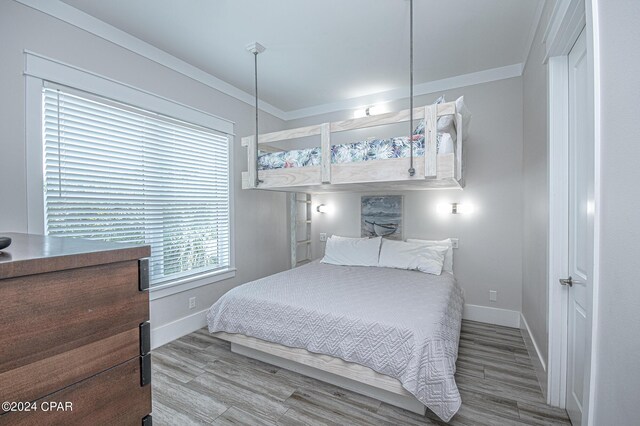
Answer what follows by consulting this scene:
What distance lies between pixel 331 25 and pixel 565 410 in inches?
128

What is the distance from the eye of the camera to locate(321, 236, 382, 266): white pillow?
11.5ft

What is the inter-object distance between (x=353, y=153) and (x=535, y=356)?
7.21 ft

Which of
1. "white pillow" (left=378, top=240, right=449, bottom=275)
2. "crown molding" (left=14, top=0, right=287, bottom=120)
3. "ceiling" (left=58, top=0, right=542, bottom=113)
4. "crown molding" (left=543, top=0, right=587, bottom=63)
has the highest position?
"ceiling" (left=58, top=0, right=542, bottom=113)

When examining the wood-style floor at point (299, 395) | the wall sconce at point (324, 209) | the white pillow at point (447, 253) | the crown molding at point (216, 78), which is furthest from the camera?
the wall sconce at point (324, 209)

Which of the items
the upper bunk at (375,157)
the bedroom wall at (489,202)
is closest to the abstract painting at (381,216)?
the bedroom wall at (489,202)

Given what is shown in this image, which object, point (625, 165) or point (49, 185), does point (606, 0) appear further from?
point (49, 185)

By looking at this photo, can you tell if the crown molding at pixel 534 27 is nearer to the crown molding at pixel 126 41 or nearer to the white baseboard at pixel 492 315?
the white baseboard at pixel 492 315

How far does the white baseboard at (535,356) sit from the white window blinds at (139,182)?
3.15m

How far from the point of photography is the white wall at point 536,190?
203cm

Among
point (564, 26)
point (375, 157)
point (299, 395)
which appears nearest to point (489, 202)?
point (375, 157)

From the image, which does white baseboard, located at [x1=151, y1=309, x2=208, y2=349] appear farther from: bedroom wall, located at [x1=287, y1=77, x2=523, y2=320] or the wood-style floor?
Answer: bedroom wall, located at [x1=287, y1=77, x2=523, y2=320]

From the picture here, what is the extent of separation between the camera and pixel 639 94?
2.49ft

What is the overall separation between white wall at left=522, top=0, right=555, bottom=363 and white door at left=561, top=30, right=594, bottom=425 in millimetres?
189

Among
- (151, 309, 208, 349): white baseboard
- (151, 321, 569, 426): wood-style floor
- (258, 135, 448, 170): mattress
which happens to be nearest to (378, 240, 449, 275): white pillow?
(151, 321, 569, 426): wood-style floor
